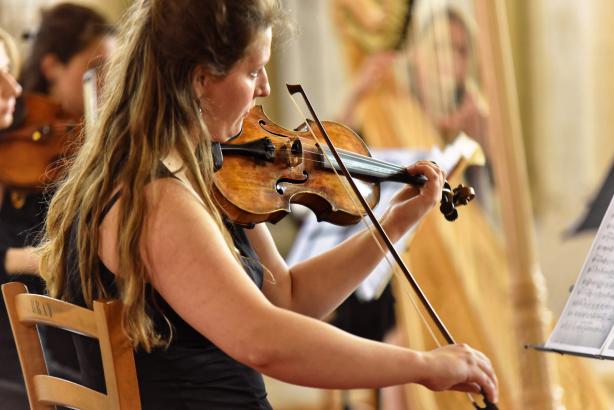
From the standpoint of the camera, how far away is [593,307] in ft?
4.94

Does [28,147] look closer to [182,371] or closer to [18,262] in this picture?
[18,262]

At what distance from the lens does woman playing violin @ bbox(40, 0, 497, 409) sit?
127cm

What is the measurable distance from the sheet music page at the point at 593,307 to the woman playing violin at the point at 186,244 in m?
0.23

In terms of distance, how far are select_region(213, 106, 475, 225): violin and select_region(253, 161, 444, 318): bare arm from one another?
35 millimetres

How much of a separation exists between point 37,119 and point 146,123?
120 cm

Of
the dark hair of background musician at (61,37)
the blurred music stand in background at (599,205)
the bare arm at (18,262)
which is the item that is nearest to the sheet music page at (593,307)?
the blurred music stand in background at (599,205)

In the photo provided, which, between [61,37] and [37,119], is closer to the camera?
[37,119]

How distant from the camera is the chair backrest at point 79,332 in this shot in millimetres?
1370

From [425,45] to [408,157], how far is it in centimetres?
102

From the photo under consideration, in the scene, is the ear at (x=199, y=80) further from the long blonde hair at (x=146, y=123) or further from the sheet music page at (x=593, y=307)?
the sheet music page at (x=593, y=307)

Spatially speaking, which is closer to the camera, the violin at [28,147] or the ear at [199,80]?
the ear at [199,80]

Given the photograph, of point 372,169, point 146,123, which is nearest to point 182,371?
point 146,123

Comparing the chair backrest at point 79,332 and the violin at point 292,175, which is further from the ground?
the violin at point 292,175

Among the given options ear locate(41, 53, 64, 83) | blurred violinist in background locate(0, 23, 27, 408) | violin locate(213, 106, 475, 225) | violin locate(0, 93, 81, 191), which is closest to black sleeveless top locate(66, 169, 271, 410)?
violin locate(213, 106, 475, 225)
